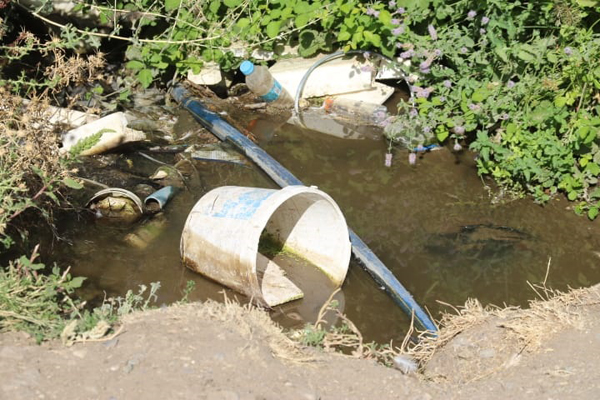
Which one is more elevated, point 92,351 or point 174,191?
point 92,351

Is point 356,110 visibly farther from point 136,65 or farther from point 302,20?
point 136,65

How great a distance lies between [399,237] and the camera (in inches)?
194

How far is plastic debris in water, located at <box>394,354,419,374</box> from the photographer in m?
3.45

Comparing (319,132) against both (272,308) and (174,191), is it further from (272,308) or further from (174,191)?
(272,308)

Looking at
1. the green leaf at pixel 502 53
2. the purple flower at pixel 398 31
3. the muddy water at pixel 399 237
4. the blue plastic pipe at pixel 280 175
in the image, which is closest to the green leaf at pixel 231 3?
the blue plastic pipe at pixel 280 175

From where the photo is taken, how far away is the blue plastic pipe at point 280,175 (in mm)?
4223

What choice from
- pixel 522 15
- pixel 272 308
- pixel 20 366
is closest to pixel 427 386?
pixel 272 308

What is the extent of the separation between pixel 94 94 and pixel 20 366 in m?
3.56

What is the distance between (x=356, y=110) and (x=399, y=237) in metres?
1.75

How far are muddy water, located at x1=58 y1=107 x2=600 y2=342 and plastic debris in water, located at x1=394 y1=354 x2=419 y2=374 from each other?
1.84 feet

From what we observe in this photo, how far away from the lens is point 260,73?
618cm

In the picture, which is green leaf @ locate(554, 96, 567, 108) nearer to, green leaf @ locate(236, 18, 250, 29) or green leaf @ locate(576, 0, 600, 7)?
green leaf @ locate(576, 0, 600, 7)

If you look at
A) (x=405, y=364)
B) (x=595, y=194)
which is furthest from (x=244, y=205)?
(x=595, y=194)

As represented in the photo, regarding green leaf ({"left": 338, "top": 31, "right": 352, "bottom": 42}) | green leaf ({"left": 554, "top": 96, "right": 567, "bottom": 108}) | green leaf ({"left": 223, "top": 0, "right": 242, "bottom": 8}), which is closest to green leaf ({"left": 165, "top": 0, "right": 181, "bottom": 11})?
green leaf ({"left": 223, "top": 0, "right": 242, "bottom": 8})
